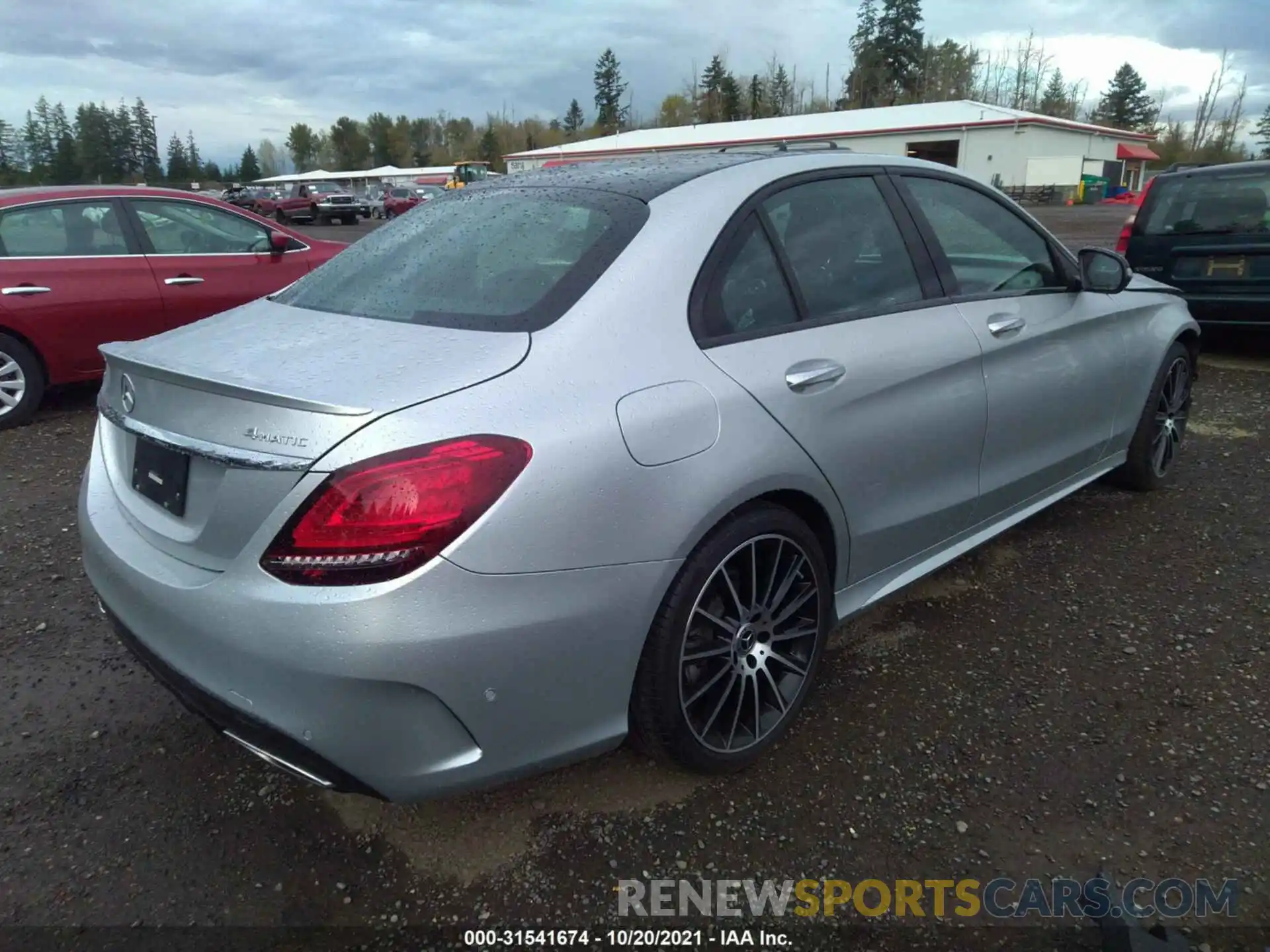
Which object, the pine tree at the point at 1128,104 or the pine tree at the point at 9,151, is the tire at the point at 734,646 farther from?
the pine tree at the point at 1128,104

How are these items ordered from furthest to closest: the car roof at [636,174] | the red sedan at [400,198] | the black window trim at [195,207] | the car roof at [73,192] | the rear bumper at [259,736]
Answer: the red sedan at [400,198] → the black window trim at [195,207] → the car roof at [73,192] → the car roof at [636,174] → the rear bumper at [259,736]

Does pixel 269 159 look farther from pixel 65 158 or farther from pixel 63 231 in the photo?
pixel 63 231

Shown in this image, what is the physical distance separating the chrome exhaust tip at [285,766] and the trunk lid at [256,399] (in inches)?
16.3

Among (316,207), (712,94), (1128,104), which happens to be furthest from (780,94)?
(316,207)

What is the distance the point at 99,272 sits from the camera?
622 centimetres

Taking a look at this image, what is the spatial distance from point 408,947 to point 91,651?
75.7 inches

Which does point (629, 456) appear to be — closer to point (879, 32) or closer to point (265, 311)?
point (265, 311)

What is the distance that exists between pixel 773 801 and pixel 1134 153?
66.6 m

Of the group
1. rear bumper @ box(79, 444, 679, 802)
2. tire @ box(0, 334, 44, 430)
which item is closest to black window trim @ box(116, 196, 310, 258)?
tire @ box(0, 334, 44, 430)

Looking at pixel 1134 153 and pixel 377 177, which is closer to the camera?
pixel 1134 153

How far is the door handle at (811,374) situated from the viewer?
2.47 m

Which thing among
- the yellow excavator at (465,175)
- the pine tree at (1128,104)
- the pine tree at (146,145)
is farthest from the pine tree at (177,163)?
the pine tree at (1128,104)

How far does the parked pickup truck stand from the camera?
42406 mm

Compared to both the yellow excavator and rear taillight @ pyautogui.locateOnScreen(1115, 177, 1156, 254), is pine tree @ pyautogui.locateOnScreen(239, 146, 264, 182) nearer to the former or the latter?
the yellow excavator
